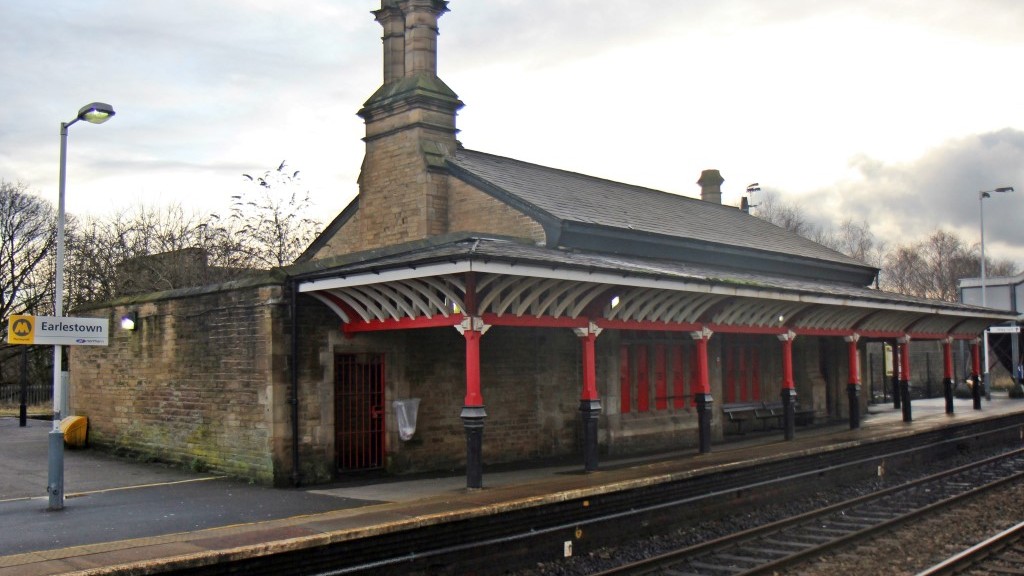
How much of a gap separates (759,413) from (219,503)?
1306 cm

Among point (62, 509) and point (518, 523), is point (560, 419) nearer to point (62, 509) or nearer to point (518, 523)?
point (518, 523)

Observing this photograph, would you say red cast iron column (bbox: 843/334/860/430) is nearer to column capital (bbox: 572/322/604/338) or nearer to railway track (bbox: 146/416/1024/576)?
railway track (bbox: 146/416/1024/576)

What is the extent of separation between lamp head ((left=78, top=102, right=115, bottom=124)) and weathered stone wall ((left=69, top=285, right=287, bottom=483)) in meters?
3.00

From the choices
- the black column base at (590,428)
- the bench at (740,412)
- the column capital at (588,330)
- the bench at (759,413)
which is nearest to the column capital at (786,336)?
the bench at (759,413)

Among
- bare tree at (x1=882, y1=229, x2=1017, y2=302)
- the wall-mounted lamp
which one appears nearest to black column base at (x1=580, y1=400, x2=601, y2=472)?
the wall-mounted lamp

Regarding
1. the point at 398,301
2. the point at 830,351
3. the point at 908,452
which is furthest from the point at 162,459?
the point at 830,351

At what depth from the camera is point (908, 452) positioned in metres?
16.9

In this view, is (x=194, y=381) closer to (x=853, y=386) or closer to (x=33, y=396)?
(x=853, y=386)

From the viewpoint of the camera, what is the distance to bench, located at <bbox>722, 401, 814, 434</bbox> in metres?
19.2

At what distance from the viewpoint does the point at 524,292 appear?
1205cm

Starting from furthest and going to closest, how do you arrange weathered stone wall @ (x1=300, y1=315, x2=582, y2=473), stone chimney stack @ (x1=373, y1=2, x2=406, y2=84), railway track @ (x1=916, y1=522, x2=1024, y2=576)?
stone chimney stack @ (x1=373, y1=2, x2=406, y2=84) < weathered stone wall @ (x1=300, y1=315, x2=582, y2=473) < railway track @ (x1=916, y1=522, x2=1024, y2=576)

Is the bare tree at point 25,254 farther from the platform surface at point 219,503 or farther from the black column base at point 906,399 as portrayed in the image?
the black column base at point 906,399

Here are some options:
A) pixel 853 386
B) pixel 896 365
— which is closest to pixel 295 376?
pixel 853 386

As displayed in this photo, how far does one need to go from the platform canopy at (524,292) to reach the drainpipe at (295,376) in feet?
0.88
